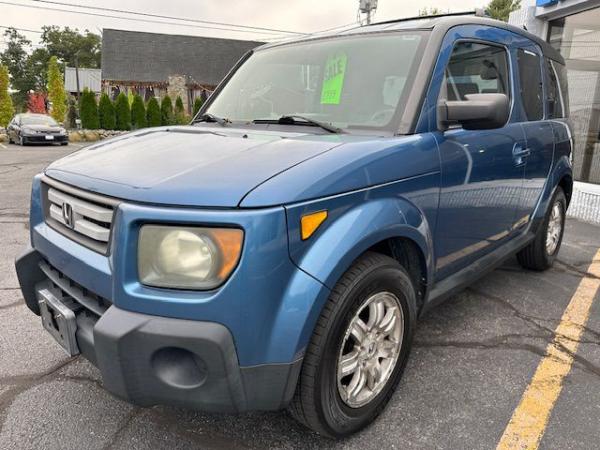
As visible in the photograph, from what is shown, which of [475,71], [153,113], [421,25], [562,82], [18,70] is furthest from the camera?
[18,70]

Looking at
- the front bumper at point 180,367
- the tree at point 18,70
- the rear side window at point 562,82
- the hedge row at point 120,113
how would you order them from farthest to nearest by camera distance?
the tree at point 18,70
the hedge row at point 120,113
the rear side window at point 562,82
the front bumper at point 180,367

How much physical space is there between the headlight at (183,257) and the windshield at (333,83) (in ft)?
3.74

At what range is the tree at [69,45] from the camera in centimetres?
6931

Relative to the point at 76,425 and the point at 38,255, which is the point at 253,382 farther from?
the point at 38,255

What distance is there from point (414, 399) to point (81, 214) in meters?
1.77

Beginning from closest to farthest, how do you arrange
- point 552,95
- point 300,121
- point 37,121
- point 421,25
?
1. point 300,121
2. point 421,25
3. point 552,95
4. point 37,121

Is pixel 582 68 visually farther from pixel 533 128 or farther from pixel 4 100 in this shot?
pixel 4 100

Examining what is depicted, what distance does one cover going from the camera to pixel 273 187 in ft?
5.31

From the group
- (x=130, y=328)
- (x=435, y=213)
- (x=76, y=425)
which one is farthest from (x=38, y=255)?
(x=435, y=213)

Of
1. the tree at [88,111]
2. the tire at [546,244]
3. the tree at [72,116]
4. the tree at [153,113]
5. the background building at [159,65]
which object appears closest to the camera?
the tire at [546,244]

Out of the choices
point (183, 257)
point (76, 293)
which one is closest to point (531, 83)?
point (183, 257)

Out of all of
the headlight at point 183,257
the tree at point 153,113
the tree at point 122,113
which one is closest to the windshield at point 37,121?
the tree at point 122,113

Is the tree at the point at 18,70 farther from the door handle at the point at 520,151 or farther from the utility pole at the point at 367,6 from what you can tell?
the door handle at the point at 520,151

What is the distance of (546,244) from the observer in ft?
13.4
